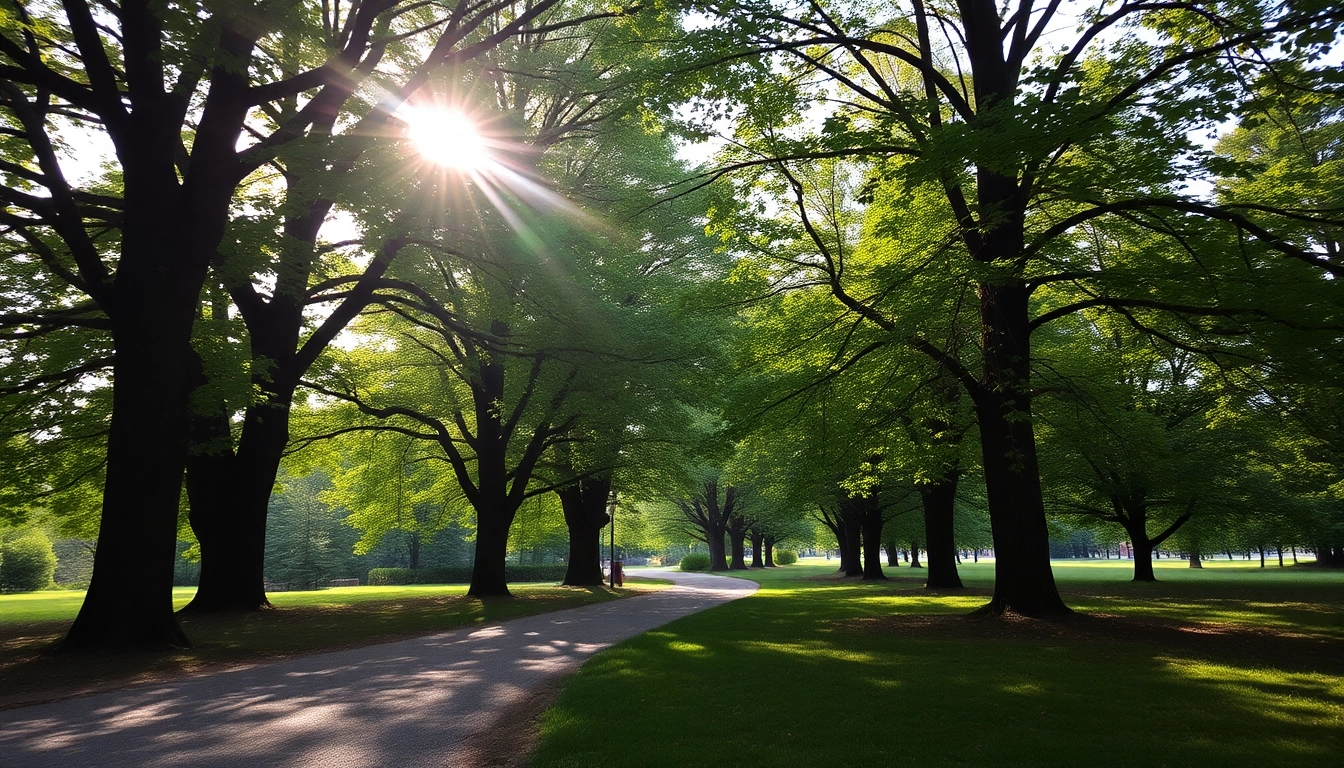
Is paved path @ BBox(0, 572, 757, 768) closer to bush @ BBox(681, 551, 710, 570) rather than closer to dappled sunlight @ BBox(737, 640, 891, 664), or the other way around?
dappled sunlight @ BBox(737, 640, 891, 664)

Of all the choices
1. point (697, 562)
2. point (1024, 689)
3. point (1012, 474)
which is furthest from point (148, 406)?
point (697, 562)

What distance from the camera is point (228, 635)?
41.9 ft

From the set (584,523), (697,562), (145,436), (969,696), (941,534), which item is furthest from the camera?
(697,562)

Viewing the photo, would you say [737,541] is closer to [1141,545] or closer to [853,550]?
[853,550]

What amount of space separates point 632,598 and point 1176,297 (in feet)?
57.7

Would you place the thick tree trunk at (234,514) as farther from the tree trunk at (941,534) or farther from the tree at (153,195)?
the tree trunk at (941,534)

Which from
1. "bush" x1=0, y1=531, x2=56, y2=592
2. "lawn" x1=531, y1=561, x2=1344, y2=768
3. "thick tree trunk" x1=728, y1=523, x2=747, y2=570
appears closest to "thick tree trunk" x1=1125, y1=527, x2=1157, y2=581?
"lawn" x1=531, y1=561, x2=1344, y2=768

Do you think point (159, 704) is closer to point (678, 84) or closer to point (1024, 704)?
point (1024, 704)

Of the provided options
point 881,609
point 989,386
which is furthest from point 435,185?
point 881,609

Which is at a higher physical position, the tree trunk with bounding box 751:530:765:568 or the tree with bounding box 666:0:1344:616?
the tree with bounding box 666:0:1344:616

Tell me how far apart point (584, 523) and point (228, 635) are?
16377 millimetres

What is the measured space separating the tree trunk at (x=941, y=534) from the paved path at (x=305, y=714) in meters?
14.6

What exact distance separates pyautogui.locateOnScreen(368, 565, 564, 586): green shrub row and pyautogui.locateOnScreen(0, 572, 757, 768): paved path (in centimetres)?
3789

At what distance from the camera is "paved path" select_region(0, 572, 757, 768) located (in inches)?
221
